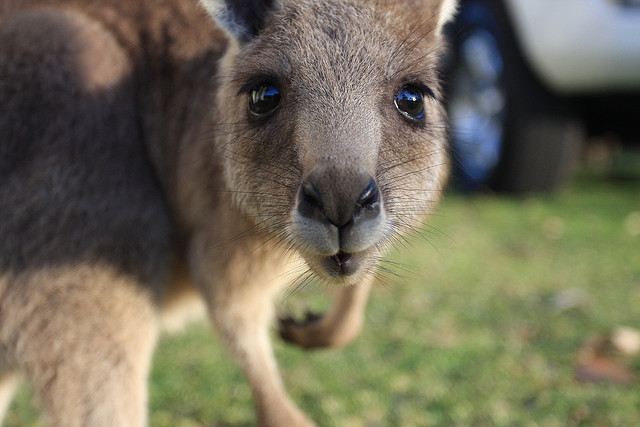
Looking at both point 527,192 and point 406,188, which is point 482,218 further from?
point 406,188

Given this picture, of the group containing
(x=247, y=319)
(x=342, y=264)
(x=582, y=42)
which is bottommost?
(x=247, y=319)

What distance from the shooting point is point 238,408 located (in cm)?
281

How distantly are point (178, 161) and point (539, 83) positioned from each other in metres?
3.46

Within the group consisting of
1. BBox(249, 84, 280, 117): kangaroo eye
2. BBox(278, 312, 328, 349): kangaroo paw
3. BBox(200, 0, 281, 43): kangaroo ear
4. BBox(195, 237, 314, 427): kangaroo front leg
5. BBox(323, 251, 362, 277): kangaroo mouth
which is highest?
BBox(200, 0, 281, 43): kangaroo ear

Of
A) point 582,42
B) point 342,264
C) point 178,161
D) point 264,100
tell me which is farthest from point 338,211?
point 582,42

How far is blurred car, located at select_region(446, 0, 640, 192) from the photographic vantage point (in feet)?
14.0

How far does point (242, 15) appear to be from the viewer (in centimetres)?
218

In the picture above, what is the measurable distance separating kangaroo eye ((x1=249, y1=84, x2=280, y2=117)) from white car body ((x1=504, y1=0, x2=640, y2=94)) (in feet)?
9.76

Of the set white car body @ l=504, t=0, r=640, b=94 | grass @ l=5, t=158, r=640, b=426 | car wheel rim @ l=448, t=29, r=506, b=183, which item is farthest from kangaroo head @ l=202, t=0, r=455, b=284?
car wheel rim @ l=448, t=29, r=506, b=183

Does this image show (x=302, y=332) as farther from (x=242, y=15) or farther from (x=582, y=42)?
(x=582, y=42)

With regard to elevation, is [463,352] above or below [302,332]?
below

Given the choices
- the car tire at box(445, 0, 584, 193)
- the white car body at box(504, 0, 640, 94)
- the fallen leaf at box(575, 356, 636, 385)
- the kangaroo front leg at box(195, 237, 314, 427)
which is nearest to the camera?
the kangaroo front leg at box(195, 237, 314, 427)

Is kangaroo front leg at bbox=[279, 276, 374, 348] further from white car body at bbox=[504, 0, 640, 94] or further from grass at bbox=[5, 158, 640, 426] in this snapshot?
white car body at bbox=[504, 0, 640, 94]

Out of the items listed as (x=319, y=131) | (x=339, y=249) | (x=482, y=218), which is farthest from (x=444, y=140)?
(x=482, y=218)
